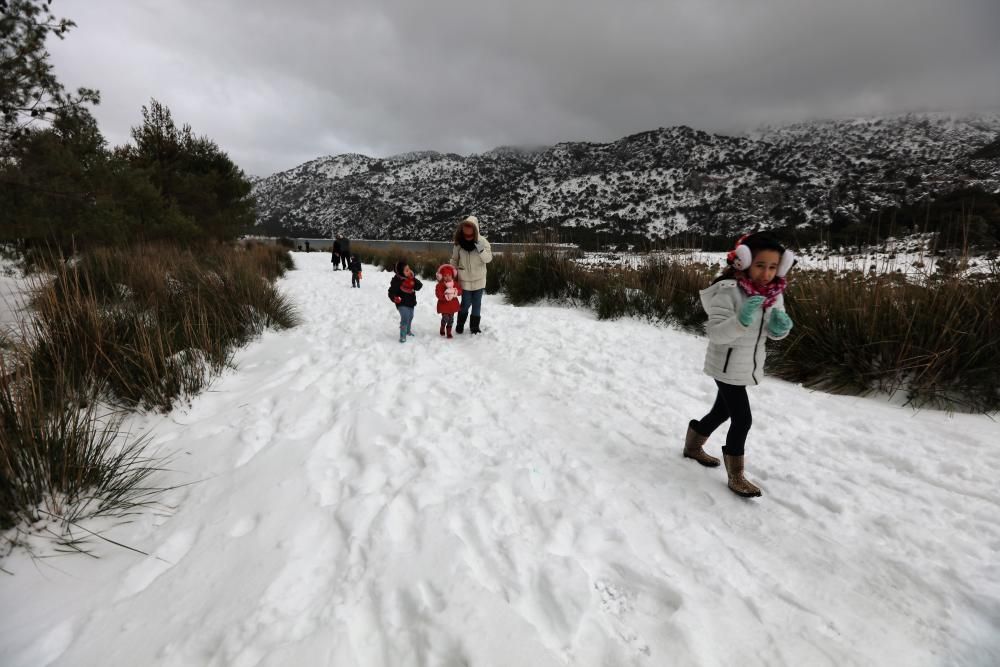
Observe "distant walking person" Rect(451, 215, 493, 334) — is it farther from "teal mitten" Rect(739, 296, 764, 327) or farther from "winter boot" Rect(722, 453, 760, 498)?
"winter boot" Rect(722, 453, 760, 498)

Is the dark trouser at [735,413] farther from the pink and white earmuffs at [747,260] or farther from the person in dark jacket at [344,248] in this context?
the person in dark jacket at [344,248]

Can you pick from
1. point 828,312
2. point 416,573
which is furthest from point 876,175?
point 416,573

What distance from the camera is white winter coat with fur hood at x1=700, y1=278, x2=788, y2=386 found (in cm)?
208

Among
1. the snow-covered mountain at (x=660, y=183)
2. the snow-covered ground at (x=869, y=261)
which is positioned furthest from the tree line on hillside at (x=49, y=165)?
the snow-covered mountain at (x=660, y=183)

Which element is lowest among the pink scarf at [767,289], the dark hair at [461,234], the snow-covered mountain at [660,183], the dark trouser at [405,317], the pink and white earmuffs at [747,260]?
the dark trouser at [405,317]

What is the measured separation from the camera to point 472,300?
18.1 ft

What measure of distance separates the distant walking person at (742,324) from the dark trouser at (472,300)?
3.64m

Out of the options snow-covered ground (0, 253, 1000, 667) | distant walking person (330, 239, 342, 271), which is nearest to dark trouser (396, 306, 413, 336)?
snow-covered ground (0, 253, 1000, 667)

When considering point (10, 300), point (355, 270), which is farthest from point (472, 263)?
point (10, 300)

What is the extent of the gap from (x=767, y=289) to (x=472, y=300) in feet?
13.0

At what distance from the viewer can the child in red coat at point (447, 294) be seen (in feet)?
17.6

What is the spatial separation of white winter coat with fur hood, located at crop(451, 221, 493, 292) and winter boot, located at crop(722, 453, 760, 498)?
3796 mm

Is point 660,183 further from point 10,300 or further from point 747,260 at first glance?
point 10,300

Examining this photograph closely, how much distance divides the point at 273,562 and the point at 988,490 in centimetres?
380
